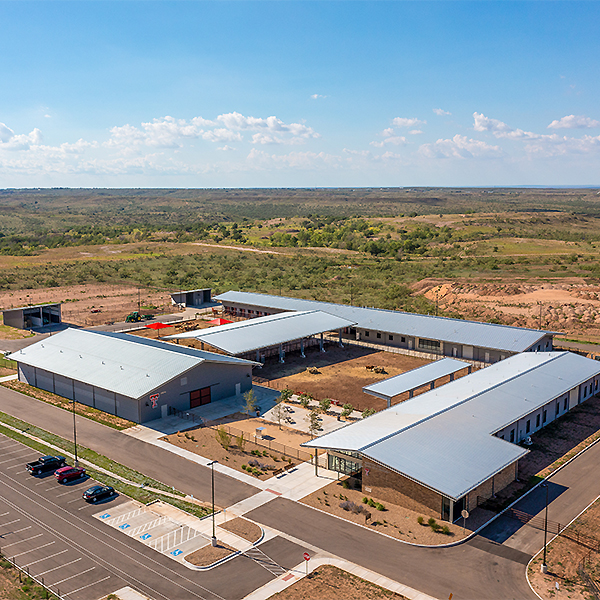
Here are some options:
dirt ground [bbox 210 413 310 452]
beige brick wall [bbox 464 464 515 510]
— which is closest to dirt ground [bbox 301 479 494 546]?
beige brick wall [bbox 464 464 515 510]

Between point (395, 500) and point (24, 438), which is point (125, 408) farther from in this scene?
point (395, 500)

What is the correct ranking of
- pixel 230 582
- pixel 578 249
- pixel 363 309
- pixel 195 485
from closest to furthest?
pixel 230 582, pixel 195 485, pixel 363 309, pixel 578 249

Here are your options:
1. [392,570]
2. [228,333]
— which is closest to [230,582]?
[392,570]

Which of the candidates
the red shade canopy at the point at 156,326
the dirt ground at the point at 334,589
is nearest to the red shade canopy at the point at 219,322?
the red shade canopy at the point at 156,326

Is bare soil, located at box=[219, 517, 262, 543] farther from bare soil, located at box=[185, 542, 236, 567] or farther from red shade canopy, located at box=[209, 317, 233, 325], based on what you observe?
red shade canopy, located at box=[209, 317, 233, 325]

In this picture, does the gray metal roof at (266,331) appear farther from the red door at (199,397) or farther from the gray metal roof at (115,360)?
the red door at (199,397)

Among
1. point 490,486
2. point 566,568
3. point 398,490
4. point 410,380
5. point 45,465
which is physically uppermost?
point 410,380

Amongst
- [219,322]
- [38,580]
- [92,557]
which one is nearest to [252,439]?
[92,557]

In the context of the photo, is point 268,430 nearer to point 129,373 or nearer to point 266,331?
point 129,373
